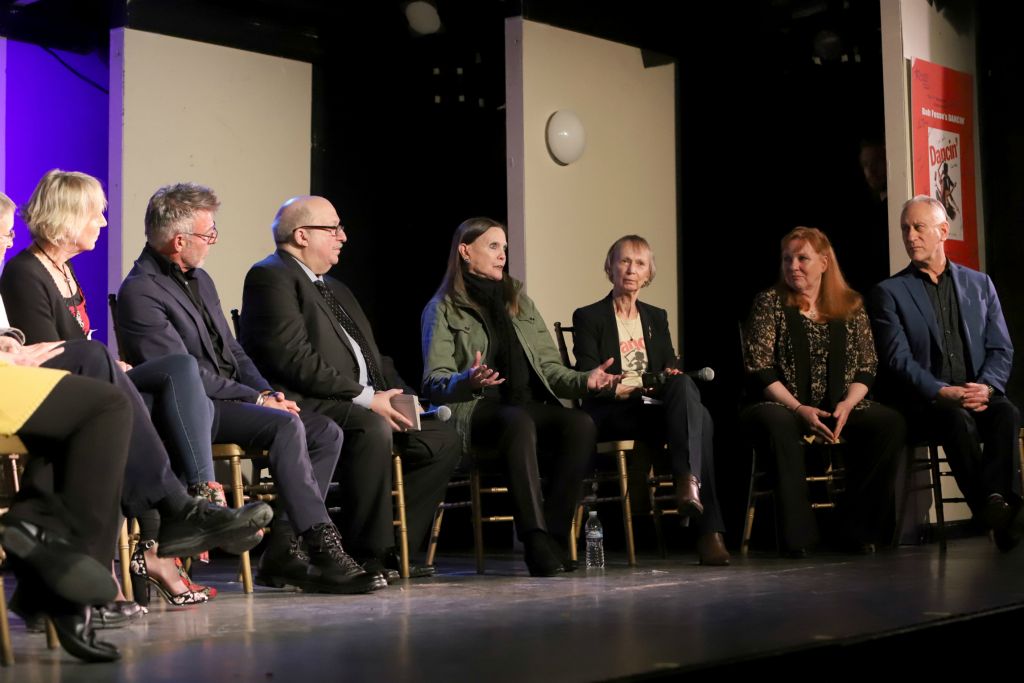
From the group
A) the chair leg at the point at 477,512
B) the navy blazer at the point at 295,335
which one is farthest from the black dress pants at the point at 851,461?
the navy blazer at the point at 295,335

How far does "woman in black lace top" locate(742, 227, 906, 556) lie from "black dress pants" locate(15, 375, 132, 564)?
2.74m

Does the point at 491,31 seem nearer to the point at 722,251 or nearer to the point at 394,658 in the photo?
the point at 722,251

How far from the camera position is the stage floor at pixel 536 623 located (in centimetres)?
220

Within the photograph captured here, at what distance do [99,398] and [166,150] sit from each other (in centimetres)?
328

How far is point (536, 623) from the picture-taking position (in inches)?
109

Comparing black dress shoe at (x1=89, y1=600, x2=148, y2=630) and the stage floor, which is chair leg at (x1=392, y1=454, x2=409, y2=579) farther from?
black dress shoe at (x1=89, y1=600, x2=148, y2=630)

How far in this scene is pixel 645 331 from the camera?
489cm

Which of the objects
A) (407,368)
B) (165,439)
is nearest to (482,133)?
(407,368)

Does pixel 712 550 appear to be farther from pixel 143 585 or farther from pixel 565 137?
pixel 565 137

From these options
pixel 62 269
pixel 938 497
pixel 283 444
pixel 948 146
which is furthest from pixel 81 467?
pixel 948 146

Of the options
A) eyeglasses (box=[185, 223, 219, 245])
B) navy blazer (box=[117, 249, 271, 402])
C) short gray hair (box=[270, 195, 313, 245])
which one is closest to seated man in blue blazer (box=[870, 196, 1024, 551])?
short gray hair (box=[270, 195, 313, 245])

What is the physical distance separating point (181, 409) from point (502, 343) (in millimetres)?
1468

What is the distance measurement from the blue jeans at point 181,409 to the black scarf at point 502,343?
4.50 ft

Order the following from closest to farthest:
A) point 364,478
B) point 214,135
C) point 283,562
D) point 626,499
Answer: point 283,562 < point 364,478 < point 626,499 < point 214,135
